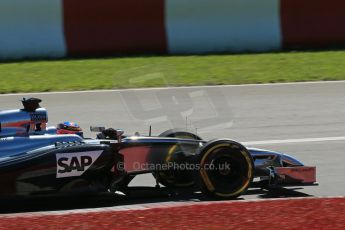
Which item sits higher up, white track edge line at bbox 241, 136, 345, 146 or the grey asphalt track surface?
the grey asphalt track surface

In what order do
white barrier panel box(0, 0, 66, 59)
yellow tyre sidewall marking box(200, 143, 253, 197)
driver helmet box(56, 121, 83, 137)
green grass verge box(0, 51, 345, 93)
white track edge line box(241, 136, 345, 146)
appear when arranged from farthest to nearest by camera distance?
white barrier panel box(0, 0, 66, 59), green grass verge box(0, 51, 345, 93), white track edge line box(241, 136, 345, 146), driver helmet box(56, 121, 83, 137), yellow tyre sidewall marking box(200, 143, 253, 197)

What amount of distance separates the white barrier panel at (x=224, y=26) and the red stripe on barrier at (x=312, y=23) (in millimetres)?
219

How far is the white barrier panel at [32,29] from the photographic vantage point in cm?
1593

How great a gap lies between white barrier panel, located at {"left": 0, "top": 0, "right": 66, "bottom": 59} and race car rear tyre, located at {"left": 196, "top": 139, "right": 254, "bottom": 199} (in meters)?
9.47

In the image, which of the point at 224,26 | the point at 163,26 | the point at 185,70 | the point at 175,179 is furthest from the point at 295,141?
the point at 224,26

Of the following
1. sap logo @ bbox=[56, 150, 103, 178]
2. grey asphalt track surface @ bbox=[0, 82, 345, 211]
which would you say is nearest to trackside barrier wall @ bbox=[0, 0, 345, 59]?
grey asphalt track surface @ bbox=[0, 82, 345, 211]

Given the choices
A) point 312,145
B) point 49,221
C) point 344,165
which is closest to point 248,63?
point 312,145

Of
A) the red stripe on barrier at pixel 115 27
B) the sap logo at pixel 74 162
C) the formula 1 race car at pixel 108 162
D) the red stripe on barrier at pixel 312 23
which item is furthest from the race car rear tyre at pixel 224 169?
the red stripe on barrier at pixel 312 23

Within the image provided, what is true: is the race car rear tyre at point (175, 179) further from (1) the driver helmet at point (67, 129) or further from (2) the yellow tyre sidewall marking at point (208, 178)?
(1) the driver helmet at point (67, 129)

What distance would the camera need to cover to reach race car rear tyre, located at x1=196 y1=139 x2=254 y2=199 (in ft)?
23.2

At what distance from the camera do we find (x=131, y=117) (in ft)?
38.8

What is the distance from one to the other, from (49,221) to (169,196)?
1.82 metres

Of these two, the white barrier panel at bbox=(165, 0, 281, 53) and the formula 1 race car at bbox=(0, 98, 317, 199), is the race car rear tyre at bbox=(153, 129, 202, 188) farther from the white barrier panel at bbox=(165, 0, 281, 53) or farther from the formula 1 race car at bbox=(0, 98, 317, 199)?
the white barrier panel at bbox=(165, 0, 281, 53)

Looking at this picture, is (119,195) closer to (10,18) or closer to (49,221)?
(49,221)
